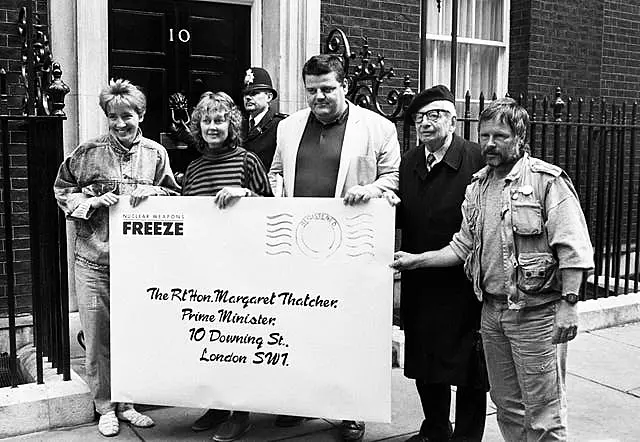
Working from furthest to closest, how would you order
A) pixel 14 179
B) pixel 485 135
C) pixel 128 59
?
pixel 128 59, pixel 14 179, pixel 485 135

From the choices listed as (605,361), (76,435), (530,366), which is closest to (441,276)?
(530,366)

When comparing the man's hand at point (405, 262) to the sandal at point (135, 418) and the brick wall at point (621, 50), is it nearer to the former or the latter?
the sandal at point (135, 418)

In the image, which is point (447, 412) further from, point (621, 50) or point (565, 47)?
point (621, 50)

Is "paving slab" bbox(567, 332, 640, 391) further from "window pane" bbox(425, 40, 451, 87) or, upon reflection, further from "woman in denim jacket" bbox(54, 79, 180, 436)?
"window pane" bbox(425, 40, 451, 87)

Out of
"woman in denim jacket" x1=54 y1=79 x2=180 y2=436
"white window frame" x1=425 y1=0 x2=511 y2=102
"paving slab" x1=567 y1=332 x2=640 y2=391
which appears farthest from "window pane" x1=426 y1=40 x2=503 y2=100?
"woman in denim jacket" x1=54 y1=79 x2=180 y2=436

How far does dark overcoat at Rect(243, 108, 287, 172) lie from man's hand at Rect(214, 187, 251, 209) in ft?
3.70

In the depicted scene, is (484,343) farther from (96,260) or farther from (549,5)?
(549,5)

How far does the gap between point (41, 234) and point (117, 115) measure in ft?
3.03

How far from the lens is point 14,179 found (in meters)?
5.34

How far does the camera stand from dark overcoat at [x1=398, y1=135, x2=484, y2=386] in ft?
12.0

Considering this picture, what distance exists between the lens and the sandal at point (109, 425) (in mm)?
3977

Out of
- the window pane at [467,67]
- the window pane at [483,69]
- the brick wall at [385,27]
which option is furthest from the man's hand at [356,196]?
the window pane at [483,69]

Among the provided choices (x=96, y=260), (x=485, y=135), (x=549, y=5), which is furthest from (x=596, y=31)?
(x=96, y=260)

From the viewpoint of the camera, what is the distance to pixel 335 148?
3.87m
